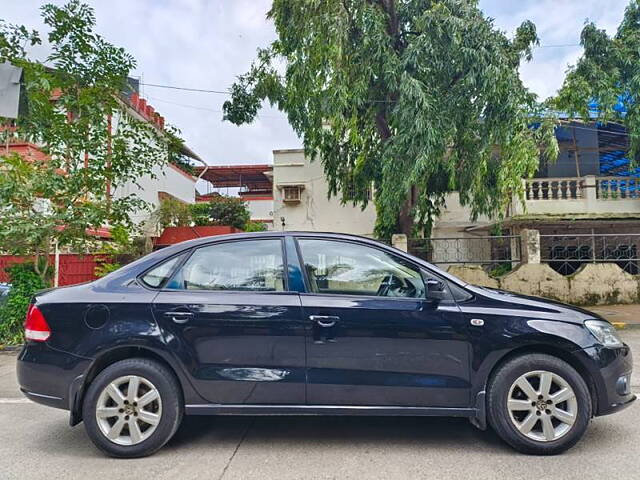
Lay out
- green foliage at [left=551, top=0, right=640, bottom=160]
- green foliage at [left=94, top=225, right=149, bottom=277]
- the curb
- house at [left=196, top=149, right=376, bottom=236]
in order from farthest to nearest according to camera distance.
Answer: house at [left=196, top=149, right=376, bottom=236] → green foliage at [left=551, top=0, right=640, bottom=160] → the curb → green foliage at [left=94, top=225, right=149, bottom=277]

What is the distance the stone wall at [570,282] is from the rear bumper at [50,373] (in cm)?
859

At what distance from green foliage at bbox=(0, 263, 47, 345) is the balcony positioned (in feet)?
42.1

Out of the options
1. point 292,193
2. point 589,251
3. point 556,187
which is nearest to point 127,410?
point 589,251

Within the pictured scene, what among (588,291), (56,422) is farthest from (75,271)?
(588,291)

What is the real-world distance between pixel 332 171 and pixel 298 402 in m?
9.32

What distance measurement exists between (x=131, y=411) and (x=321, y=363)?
1.41 meters

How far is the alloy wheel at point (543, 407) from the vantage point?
313cm

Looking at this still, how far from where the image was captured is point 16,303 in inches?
302

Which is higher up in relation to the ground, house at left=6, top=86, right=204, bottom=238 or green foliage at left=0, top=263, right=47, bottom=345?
house at left=6, top=86, right=204, bottom=238

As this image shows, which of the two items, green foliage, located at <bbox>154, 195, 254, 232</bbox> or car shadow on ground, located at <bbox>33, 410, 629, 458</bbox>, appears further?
green foliage, located at <bbox>154, 195, 254, 232</bbox>

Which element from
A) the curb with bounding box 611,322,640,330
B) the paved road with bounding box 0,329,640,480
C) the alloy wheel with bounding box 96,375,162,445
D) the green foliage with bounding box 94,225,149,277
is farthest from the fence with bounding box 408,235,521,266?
the alloy wheel with bounding box 96,375,162,445

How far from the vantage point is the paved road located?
2.95 m

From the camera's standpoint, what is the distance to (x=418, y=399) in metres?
3.20

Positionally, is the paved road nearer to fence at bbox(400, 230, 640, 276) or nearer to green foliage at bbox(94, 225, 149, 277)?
green foliage at bbox(94, 225, 149, 277)
